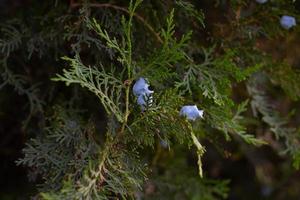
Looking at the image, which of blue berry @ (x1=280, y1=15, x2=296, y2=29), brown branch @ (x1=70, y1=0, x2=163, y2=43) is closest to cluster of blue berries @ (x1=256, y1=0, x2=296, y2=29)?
blue berry @ (x1=280, y1=15, x2=296, y2=29)

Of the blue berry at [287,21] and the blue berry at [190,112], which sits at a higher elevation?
the blue berry at [287,21]

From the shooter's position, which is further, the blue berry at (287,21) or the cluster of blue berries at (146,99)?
the blue berry at (287,21)

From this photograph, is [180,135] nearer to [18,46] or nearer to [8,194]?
[18,46]

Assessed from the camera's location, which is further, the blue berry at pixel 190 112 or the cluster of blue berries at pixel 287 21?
the cluster of blue berries at pixel 287 21

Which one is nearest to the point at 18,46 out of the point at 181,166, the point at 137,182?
the point at 137,182

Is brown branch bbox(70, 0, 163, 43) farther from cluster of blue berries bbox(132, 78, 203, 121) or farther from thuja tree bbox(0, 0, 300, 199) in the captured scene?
cluster of blue berries bbox(132, 78, 203, 121)

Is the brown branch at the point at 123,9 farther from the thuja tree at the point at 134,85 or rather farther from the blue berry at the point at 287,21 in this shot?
the blue berry at the point at 287,21

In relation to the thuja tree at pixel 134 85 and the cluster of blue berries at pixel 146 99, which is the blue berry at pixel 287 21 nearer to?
the thuja tree at pixel 134 85

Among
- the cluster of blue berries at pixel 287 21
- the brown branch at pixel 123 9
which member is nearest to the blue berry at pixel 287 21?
the cluster of blue berries at pixel 287 21

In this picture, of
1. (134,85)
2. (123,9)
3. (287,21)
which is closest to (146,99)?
(134,85)
